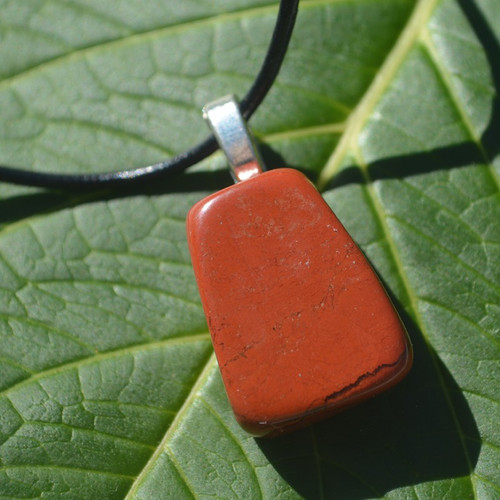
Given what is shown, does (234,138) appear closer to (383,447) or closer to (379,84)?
(379,84)

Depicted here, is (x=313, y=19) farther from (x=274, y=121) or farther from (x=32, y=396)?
(x=32, y=396)

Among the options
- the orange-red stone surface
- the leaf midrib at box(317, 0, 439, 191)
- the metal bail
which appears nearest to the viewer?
the orange-red stone surface

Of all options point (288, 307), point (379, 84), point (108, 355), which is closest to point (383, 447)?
point (288, 307)

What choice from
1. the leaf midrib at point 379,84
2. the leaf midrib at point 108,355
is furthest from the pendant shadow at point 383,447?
the leaf midrib at point 379,84

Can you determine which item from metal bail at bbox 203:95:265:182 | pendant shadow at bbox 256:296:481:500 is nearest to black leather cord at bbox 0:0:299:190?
metal bail at bbox 203:95:265:182

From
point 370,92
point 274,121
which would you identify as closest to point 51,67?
point 274,121

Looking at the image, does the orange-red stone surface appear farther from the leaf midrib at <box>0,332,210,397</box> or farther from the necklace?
the leaf midrib at <box>0,332,210,397</box>
